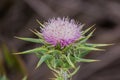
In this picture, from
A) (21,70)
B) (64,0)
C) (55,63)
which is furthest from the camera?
(64,0)

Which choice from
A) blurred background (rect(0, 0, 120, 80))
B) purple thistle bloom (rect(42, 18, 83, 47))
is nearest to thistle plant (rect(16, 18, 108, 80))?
purple thistle bloom (rect(42, 18, 83, 47))

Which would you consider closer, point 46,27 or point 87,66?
point 46,27

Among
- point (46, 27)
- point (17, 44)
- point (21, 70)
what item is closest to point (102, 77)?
point (17, 44)

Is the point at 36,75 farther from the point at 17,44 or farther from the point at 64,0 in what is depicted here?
the point at 64,0

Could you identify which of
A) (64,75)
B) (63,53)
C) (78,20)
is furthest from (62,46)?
(78,20)

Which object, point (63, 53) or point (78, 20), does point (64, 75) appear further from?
point (78, 20)

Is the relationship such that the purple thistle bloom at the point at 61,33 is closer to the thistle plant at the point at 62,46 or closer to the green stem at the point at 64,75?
the thistle plant at the point at 62,46
